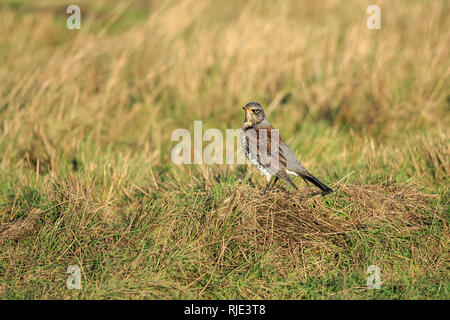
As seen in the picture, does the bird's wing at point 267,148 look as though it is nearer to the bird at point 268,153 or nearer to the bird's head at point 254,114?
the bird at point 268,153

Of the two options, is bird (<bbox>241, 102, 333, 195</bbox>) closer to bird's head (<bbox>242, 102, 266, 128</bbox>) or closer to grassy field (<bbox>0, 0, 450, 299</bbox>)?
bird's head (<bbox>242, 102, 266, 128</bbox>)

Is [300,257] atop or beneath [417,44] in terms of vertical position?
beneath

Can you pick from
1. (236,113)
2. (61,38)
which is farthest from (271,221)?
(61,38)

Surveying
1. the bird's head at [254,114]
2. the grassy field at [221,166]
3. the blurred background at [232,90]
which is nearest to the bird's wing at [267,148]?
the bird's head at [254,114]

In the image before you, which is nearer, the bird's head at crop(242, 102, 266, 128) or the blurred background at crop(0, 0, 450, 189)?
the bird's head at crop(242, 102, 266, 128)

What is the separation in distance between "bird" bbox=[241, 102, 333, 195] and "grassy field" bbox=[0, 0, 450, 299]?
0.15m

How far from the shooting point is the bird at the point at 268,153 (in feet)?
14.8

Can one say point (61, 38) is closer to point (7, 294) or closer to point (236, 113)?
point (236, 113)

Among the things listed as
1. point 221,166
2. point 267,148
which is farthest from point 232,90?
point 267,148

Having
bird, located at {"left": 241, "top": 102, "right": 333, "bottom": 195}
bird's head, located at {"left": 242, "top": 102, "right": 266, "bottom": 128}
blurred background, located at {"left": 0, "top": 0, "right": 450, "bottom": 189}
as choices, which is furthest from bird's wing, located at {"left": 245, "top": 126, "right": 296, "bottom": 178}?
blurred background, located at {"left": 0, "top": 0, "right": 450, "bottom": 189}

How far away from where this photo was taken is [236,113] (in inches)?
288

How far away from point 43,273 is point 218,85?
444 cm

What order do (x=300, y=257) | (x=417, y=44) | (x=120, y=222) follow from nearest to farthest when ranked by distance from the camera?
(x=300, y=257) < (x=120, y=222) < (x=417, y=44)

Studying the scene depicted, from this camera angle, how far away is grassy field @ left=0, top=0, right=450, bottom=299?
12.4ft
